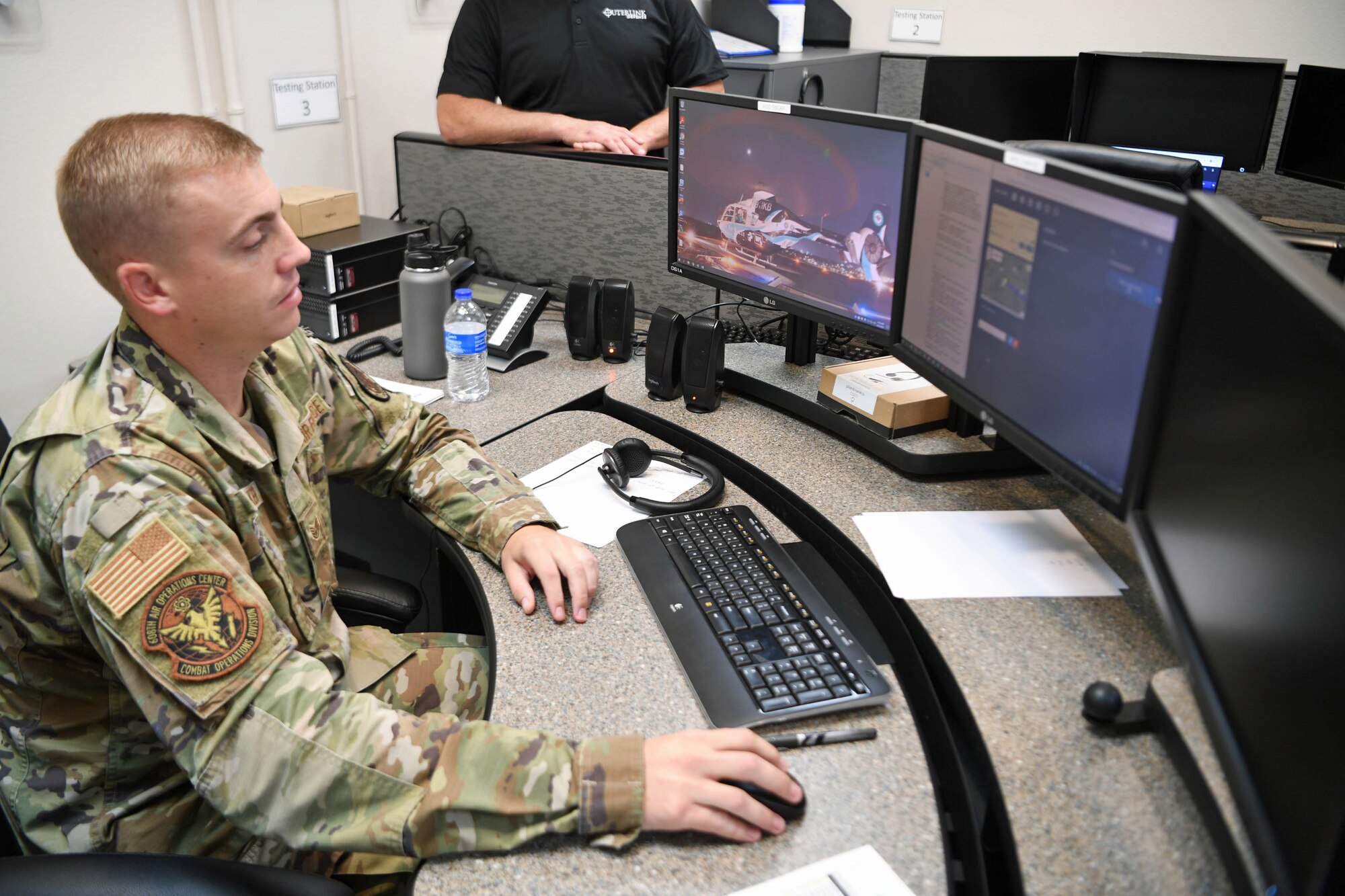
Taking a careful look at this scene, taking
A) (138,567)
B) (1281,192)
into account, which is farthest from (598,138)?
(1281,192)

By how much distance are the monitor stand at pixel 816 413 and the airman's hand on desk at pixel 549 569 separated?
1.49 feet

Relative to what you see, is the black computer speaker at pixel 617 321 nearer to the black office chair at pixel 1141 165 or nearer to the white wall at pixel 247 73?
the black office chair at pixel 1141 165

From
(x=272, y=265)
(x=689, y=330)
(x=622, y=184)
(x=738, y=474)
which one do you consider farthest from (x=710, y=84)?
(x=272, y=265)

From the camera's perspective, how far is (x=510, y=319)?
1749mm

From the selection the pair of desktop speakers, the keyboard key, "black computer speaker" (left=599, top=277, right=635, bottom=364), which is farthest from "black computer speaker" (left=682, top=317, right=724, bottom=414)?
the keyboard key

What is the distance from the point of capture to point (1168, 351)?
0.80 m

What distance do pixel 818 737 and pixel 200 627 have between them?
1.76 feet

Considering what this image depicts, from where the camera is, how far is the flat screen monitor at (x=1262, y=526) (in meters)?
0.53

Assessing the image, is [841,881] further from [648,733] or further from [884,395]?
[884,395]

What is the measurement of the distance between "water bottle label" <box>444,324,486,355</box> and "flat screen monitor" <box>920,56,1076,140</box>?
69.1 inches

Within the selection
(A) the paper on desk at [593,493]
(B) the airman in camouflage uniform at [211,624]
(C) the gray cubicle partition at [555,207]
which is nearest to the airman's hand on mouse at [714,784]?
(B) the airman in camouflage uniform at [211,624]

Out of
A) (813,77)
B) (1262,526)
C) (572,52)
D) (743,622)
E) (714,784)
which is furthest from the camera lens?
(813,77)

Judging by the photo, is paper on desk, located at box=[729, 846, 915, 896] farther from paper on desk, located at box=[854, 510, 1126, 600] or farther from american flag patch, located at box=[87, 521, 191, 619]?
american flag patch, located at box=[87, 521, 191, 619]

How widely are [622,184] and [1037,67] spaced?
5.31 feet
